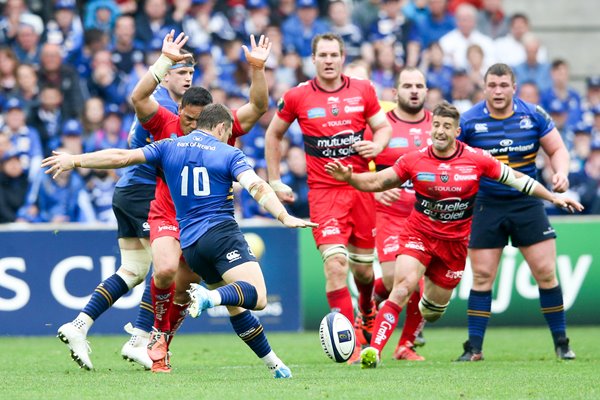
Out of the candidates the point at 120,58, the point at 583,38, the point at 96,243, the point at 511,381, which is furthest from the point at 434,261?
the point at 583,38

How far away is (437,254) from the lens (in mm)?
11352

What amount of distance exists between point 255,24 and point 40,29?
348 centimetres

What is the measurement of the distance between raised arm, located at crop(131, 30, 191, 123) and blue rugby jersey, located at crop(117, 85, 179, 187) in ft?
1.28

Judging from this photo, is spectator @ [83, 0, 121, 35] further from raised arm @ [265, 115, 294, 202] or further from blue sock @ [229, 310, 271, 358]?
blue sock @ [229, 310, 271, 358]

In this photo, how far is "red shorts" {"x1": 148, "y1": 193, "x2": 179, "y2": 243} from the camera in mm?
10633

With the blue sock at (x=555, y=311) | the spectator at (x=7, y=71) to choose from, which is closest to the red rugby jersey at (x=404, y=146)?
the blue sock at (x=555, y=311)

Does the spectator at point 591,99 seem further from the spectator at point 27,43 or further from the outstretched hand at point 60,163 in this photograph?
the outstretched hand at point 60,163

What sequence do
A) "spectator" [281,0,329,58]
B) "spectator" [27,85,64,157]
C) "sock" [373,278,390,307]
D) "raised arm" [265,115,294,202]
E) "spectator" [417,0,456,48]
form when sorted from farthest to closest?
1. "spectator" [417,0,456,48]
2. "spectator" [281,0,329,58]
3. "spectator" [27,85,64,157]
4. "sock" [373,278,390,307]
5. "raised arm" [265,115,294,202]

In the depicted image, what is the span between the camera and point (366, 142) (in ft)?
38.0

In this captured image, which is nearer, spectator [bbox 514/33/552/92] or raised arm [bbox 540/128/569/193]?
raised arm [bbox 540/128/569/193]

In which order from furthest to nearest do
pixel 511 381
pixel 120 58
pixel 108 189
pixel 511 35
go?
pixel 511 35, pixel 120 58, pixel 108 189, pixel 511 381

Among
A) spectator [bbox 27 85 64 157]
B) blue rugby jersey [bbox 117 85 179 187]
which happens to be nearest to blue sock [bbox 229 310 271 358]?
blue rugby jersey [bbox 117 85 179 187]

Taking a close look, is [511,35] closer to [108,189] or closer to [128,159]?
[108,189]

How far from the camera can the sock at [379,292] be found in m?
13.1
